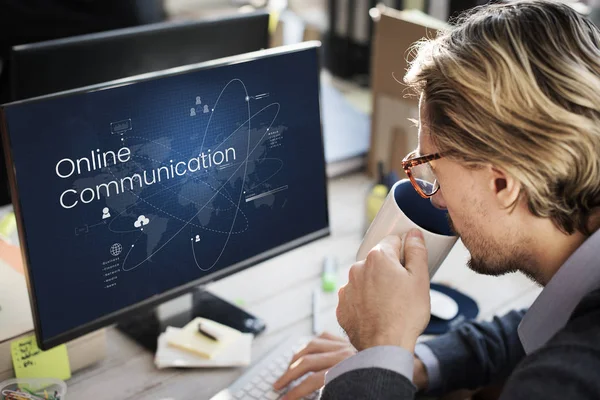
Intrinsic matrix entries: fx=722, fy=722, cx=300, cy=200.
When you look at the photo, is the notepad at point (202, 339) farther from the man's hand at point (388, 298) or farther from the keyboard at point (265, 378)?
the man's hand at point (388, 298)

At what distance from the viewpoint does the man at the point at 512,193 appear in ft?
3.02

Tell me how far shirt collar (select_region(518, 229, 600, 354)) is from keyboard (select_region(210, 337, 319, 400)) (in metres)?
0.37

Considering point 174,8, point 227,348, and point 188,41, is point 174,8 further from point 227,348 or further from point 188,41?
point 227,348

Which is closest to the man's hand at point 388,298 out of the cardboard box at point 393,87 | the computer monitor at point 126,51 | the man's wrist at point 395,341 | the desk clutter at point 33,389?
the man's wrist at point 395,341

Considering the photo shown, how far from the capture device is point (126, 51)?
141 cm

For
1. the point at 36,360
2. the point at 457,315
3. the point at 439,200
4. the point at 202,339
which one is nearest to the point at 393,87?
the point at 457,315

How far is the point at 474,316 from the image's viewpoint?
4.72 ft

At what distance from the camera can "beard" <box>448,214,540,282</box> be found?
1.05 metres

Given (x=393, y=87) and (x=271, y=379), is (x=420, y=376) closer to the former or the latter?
(x=271, y=379)

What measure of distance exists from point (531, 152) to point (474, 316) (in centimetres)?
58

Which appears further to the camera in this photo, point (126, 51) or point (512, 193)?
point (126, 51)

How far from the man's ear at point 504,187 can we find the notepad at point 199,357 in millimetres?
539

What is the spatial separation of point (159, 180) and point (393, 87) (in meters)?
0.92

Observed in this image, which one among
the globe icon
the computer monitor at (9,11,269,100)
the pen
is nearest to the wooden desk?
the pen
